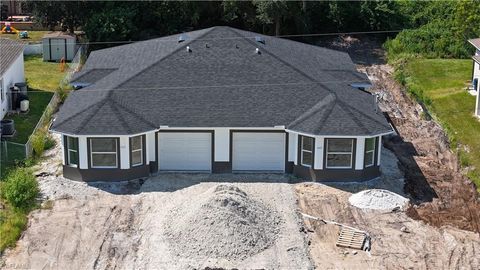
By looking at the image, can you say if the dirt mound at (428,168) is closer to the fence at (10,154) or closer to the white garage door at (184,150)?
the white garage door at (184,150)

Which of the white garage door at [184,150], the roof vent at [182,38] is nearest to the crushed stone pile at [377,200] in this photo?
the white garage door at [184,150]

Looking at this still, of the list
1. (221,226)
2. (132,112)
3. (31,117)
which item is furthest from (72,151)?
(221,226)

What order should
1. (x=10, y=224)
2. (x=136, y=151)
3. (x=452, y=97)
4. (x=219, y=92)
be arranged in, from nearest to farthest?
(x=10, y=224), (x=136, y=151), (x=219, y=92), (x=452, y=97)

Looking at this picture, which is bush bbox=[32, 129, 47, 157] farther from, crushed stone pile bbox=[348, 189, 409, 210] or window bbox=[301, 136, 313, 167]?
crushed stone pile bbox=[348, 189, 409, 210]

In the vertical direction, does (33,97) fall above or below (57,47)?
below

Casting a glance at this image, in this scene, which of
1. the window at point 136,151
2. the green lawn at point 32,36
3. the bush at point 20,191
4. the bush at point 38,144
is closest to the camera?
the bush at point 20,191

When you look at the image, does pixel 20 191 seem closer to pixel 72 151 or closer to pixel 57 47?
pixel 72 151
